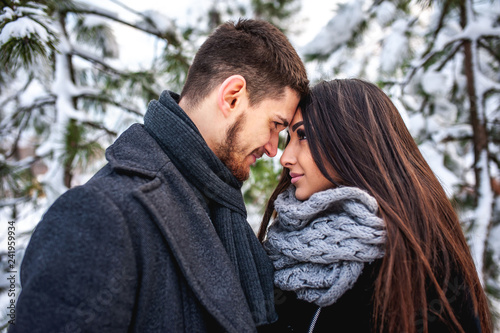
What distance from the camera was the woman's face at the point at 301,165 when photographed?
1398 millimetres

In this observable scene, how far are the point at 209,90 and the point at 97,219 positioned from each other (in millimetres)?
721

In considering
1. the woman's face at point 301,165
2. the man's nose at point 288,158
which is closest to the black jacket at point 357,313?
the woman's face at point 301,165

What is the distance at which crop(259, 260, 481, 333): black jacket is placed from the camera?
1119 mm

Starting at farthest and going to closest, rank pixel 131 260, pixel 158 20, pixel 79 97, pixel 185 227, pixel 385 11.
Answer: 1. pixel 385 11
2. pixel 79 97
3. pixel 158 20
4. pixel 185 227
5. pixel 131 260

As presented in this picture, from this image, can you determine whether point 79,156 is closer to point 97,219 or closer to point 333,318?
point 97,219

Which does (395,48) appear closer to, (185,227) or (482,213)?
(482,213)

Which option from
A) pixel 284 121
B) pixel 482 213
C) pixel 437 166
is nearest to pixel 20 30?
pixel 284 121

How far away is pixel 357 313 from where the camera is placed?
1.15 meters

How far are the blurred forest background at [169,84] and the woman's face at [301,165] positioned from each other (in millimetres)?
488

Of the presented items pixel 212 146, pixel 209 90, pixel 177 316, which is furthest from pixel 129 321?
pixel 209 90

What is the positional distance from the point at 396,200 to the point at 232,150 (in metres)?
0.68

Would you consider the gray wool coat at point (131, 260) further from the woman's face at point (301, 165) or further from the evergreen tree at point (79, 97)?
the evergreen tree at point (79, 97)

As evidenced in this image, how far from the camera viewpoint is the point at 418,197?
1212 millimetres

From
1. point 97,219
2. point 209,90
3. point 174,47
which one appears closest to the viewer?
point 97,219
